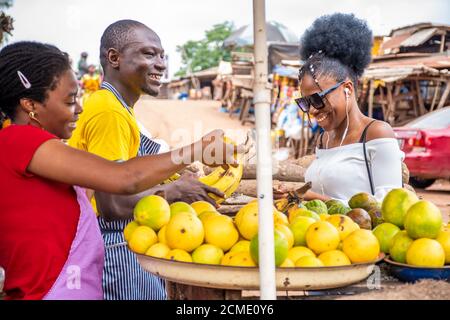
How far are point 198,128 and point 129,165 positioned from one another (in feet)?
69.2

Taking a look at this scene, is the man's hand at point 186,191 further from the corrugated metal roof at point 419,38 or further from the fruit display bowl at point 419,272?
the corrugated metal roof at point 419,38

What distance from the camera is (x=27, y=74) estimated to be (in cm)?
206

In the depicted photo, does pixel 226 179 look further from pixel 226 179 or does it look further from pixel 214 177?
pixel 214 177

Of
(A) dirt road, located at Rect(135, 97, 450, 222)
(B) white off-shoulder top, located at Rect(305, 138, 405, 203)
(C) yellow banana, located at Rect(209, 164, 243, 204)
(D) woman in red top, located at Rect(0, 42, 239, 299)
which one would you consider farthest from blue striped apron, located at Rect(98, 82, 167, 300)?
(A) dirt road, located at Rect(135, 97, 450, 222)

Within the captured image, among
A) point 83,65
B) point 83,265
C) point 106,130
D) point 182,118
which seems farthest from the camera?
point 182,118

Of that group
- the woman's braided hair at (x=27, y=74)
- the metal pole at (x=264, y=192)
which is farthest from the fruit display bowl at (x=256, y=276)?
the woman's braided hair at (x=27, y=74)

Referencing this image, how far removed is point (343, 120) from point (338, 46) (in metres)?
0.48

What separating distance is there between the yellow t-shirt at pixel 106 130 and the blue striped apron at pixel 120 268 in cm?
14

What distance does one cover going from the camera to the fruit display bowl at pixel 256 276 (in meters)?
1.71

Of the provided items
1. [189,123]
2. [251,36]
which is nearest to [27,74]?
[189,123]

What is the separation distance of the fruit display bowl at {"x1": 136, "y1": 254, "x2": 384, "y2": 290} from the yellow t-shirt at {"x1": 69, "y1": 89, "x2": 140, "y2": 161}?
78 centimetres

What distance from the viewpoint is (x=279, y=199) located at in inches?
104

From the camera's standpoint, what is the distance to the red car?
10344 millimetres
